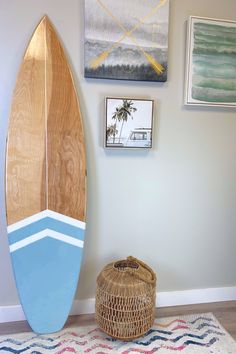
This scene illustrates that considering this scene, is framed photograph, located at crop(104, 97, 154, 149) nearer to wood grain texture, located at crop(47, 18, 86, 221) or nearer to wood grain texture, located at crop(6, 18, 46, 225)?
wood grain texture, located at crop(47, 18, 86, 221)

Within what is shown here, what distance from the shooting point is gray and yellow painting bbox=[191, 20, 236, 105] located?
6.13 feet

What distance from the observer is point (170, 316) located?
1.95 meters

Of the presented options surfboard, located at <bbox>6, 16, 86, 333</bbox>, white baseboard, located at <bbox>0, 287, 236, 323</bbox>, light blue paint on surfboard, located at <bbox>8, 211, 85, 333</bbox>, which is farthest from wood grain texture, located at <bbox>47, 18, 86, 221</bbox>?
white baseboard, located at <bbox>0, 287, 236, 323</bbox>

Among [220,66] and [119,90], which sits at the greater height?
[220,66]

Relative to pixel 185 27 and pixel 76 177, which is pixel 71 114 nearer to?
pixel 76 177

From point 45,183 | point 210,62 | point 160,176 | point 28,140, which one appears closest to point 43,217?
point 45,183

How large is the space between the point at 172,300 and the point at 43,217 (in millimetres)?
1120

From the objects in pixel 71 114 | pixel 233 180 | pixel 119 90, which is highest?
pixel 119 90

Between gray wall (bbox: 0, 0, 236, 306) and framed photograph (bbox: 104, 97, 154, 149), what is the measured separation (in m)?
0.08

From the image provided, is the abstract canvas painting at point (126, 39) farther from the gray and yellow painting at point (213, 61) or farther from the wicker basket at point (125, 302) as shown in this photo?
the wicker basket at point (125, 302)

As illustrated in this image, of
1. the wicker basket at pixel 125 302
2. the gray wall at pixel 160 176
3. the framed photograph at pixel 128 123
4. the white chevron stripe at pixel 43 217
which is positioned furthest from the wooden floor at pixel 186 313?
the framed photograph at pixel 128 123

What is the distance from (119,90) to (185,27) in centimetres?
60

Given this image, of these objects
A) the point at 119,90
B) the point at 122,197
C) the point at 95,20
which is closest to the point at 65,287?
the point at 122,197

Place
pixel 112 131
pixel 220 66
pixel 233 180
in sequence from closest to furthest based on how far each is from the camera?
1. pixel 112 131
2. pixel 220 66
3. pixel 233 180
